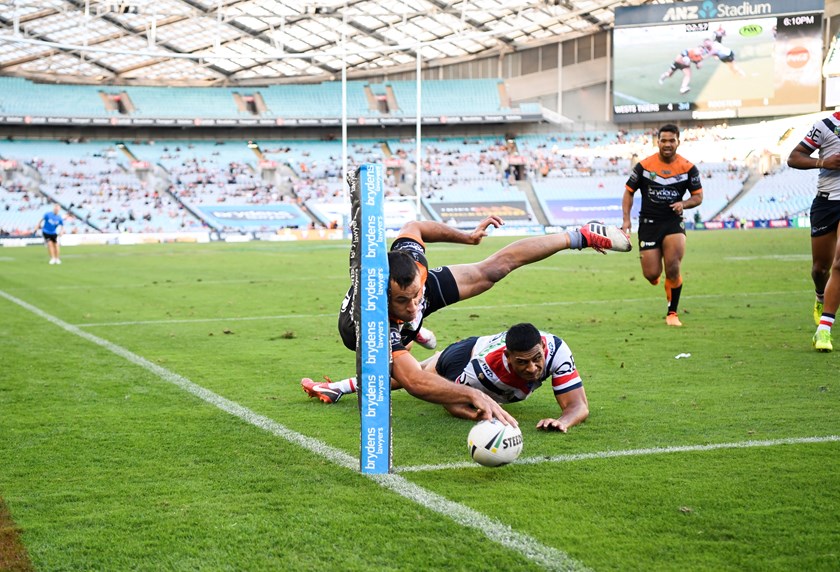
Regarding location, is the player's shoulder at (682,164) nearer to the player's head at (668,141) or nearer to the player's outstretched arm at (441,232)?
the player's head at (668,141)

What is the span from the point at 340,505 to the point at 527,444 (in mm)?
1505

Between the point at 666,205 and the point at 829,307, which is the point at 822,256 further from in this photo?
the point at 666,205

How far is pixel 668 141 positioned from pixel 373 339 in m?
7.27

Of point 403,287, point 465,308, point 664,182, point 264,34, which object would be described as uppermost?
point 264,34

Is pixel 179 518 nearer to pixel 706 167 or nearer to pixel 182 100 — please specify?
pixel 706 167

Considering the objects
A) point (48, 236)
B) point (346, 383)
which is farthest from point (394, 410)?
point (48, 236)

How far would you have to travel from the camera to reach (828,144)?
8695 millimetres

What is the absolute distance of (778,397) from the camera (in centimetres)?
638

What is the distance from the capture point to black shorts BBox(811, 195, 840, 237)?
8.68 metres

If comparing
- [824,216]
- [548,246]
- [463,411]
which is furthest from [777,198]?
[463,411]

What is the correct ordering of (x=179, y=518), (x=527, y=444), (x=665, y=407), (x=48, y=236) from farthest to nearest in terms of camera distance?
(x=48, y=236), (x=665, y=407), (x=527, y=444), (x=179, y=518)

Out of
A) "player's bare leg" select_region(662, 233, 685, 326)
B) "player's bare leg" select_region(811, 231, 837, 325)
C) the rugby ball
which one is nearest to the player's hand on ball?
the rugby ball

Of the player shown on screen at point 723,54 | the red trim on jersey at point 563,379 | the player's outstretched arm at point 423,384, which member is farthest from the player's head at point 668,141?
the player shown on screen at point 723,54

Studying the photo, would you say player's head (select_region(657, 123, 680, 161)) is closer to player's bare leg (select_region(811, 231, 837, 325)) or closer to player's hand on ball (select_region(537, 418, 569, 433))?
player's bare leg (select_region(811, 231, 837, 325))
